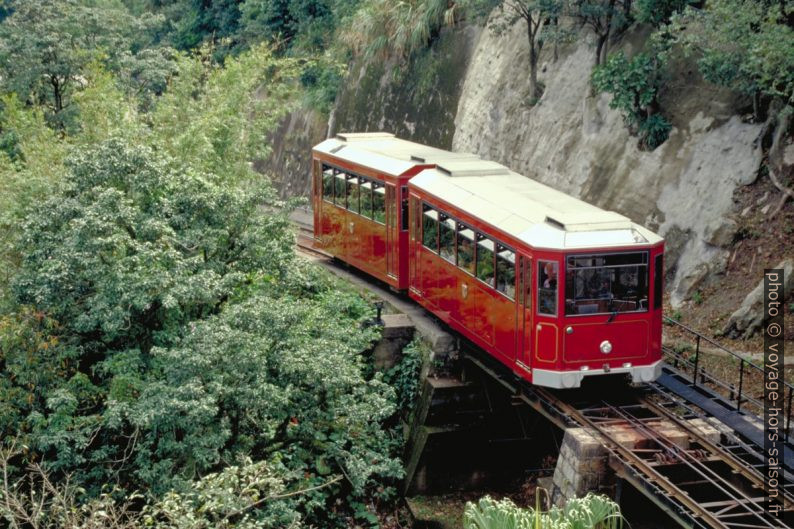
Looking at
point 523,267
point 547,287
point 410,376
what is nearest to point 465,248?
point 523,267

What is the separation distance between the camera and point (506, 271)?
1584 cm

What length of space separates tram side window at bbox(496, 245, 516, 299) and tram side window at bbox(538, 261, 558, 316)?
74cm

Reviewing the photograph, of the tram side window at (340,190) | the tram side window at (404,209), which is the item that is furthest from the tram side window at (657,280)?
the tram side window at (340,190)

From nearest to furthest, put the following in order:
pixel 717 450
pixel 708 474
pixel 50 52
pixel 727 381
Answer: pixel 717 450 → pixel 708 474 → pixel 727 381 → pixel 50 52

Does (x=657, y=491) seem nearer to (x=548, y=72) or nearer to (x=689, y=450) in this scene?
(x=689, y=450)

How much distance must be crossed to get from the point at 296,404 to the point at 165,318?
2.58m

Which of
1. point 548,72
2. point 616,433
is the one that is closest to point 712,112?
point 548,72

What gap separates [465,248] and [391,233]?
3.70 meters

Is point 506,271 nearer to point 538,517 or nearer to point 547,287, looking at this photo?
point 547,287

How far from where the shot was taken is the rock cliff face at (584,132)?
19.8 meters

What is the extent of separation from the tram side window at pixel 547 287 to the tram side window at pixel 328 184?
32.9 feet

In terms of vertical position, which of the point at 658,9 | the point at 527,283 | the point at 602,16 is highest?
the point at 658,9

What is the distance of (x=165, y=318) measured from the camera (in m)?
16.6

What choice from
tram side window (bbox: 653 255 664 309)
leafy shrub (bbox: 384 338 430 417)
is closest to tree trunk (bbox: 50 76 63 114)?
leafy shrub (bbox: 384 338 430 417)
